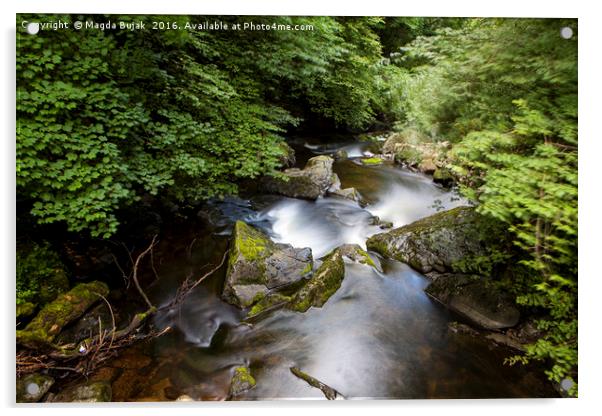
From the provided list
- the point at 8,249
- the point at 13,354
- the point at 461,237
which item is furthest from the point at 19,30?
the point at 461,237

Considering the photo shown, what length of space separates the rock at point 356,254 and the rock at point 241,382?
181 centimetres

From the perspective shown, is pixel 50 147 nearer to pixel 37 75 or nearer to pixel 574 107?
pixel 37 75

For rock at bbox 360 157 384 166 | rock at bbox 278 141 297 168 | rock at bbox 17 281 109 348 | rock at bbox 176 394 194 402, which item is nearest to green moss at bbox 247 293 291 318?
rock at bbox 176 394 194 402

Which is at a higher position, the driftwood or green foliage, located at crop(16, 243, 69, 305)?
green foliage, located at crop(16, 243, 69, 305)

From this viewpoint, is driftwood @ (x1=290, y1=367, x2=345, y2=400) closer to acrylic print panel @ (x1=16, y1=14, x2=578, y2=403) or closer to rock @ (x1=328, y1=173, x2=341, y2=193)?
acrylic print panel @ (x1=16, y1=14, x2=578, y2=403)

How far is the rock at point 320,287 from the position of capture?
3172 millimetres

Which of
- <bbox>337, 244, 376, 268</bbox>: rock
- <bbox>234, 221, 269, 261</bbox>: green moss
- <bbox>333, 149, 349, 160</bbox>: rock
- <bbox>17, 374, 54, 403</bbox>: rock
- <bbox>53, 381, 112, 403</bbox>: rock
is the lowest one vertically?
<bbox>53, 381, 112, 403</bbox>: rock

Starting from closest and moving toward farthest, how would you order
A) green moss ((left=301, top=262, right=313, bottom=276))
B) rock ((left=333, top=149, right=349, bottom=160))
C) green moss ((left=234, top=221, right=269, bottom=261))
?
green moss ((left=234, top=221, right=269, bottom=261)) → green moss ((left=301, top=262, right=313, bottom=276)) → rock ((left=333, top=149, right=349, bottom=160))

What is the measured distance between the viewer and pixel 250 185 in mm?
5414

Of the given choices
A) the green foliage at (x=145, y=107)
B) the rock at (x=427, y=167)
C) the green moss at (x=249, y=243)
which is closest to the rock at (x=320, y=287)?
the green moss at (x=249, y=243)

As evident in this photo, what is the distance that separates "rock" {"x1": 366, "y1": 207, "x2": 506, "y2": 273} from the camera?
2973 millimetres

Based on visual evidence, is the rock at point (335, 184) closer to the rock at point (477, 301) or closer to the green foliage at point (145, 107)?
the green foliage at point (145, 107)

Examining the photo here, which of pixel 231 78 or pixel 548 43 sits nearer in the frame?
pixel 548 43

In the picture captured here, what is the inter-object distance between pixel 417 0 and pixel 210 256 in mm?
3330
